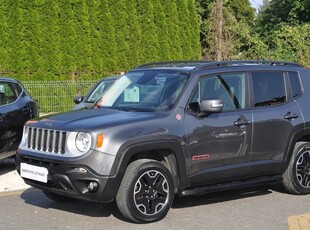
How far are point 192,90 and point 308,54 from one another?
27.1 meters

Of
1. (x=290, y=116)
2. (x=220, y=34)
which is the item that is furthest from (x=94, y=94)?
(x=220, y=34)

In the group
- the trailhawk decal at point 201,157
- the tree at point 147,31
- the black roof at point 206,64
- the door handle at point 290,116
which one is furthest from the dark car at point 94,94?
the tree at point 147,31

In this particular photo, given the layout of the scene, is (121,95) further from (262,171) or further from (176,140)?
(262,171)

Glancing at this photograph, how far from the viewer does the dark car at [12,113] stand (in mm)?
9250

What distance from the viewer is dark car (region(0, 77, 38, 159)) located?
9.25m

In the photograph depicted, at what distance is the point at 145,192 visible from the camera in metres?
6.37

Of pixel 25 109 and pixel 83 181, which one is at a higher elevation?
pixel 25 109

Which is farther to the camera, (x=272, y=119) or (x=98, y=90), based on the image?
(x=98, y=90)

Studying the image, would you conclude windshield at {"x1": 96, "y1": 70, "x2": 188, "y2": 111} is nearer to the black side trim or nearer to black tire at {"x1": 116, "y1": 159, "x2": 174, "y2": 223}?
black tire at {"x1": 116, "y1": 159, "x2": 174, "y2": 223}

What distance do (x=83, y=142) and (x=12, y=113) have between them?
378 cm

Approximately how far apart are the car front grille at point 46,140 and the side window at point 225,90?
1678 millimetres

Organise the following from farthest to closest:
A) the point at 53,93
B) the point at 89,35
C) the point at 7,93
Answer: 1. the point at 89,35
2. the point at 53,93
3. the point at 7,93

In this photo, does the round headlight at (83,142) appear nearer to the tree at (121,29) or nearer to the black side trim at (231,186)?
the black side trim at (231,186)

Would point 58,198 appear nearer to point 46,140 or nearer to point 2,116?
point 46,140
